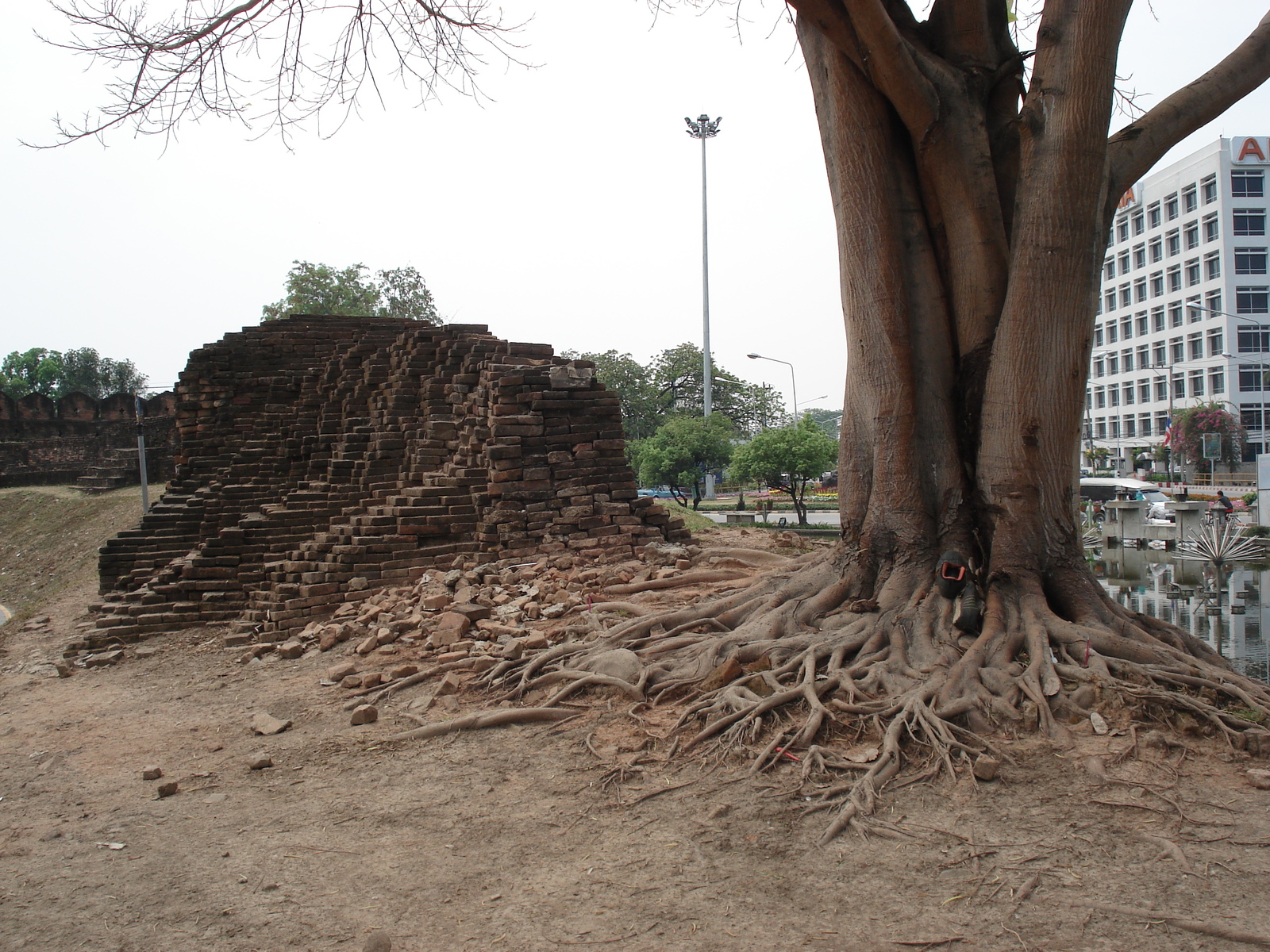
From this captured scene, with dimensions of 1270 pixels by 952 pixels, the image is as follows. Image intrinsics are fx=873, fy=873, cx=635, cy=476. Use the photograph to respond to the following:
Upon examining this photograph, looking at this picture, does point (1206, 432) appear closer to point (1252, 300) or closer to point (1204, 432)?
point (1204, 432)

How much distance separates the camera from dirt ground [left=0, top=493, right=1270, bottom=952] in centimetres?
275

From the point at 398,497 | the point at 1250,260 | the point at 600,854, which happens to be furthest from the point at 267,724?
the point at 1250,260

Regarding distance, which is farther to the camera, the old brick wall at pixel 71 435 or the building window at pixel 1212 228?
the building window at pixel 1212 228

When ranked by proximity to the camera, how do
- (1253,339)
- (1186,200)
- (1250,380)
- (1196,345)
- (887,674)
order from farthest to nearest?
(1196,345)
(1186,200)
(1253,339)
(1250,380)
(887,674)

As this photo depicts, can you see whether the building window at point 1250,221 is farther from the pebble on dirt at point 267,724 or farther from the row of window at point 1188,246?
the pebble on dirt at point 267,724

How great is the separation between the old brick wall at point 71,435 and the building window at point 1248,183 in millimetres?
46988

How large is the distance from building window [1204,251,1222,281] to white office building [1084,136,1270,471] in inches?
2.6

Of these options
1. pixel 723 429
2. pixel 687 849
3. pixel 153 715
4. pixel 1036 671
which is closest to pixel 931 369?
pixel 1036 671

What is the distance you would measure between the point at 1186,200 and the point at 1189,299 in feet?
16.2

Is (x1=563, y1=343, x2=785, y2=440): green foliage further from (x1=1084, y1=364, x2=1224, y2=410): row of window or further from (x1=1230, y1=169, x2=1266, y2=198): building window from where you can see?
(x1=1230, y1=169, x2=1266, y2=198): building window

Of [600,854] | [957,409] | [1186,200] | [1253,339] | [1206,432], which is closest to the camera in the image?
[600,854]

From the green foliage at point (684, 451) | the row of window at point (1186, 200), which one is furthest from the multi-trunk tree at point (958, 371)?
the row of window at point (1186, 200)

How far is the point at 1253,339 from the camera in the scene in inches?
1650

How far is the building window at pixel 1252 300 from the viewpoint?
41312 mm
